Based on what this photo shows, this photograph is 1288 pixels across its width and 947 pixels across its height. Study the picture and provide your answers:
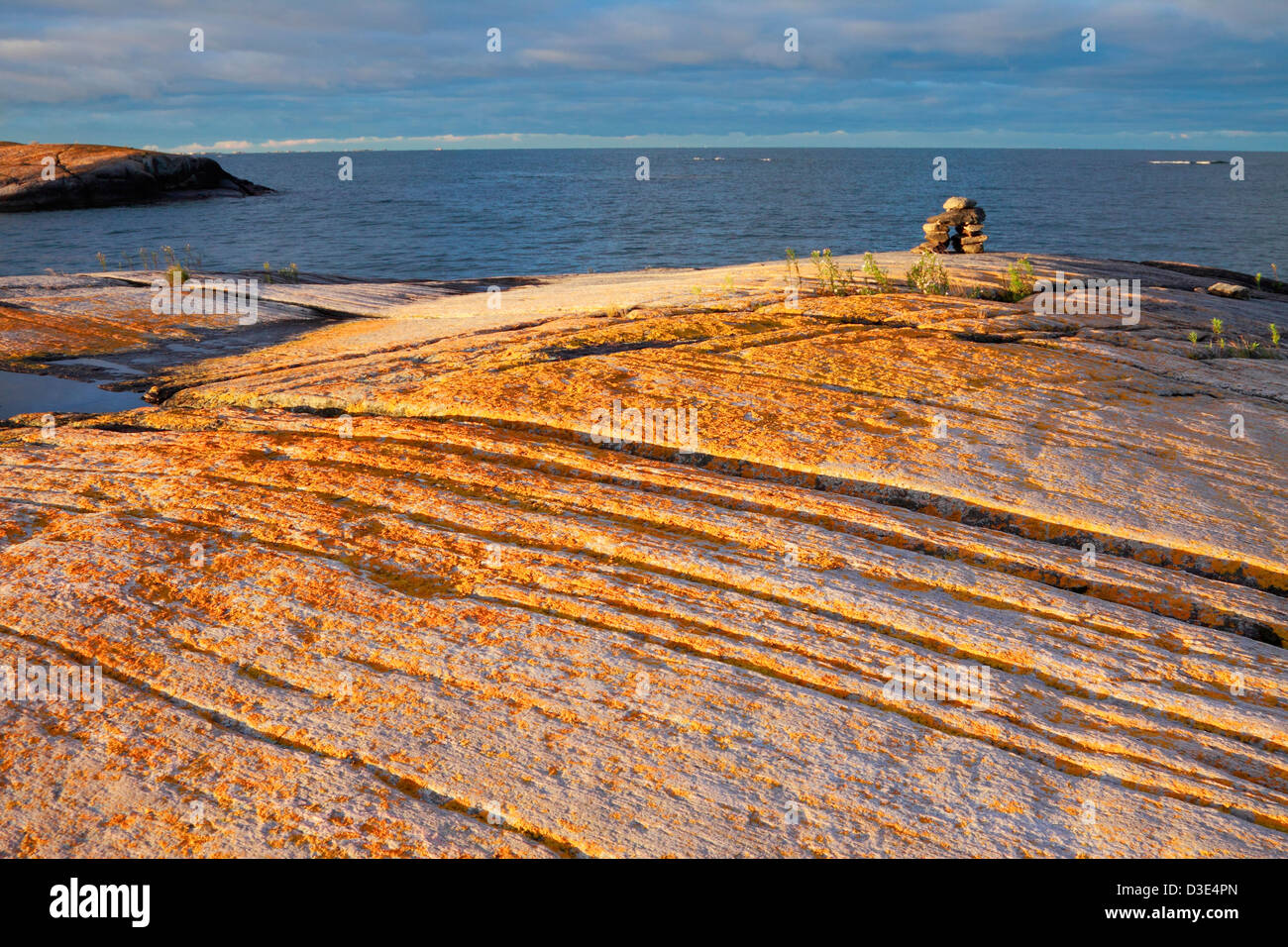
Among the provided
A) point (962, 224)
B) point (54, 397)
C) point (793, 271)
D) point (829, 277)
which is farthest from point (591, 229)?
point (54, 397)

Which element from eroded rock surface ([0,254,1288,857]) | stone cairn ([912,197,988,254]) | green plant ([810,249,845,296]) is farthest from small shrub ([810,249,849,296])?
stone cairn ([912,197,988,254])

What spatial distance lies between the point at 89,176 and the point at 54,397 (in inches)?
3705

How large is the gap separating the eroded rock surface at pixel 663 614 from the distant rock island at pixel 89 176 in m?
94.5

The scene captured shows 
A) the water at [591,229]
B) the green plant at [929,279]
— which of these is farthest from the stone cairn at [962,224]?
the green plant at [929,279]

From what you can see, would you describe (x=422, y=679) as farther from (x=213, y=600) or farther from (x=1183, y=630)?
(x=1183, y=630)

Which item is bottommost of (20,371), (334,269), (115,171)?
(20,371)

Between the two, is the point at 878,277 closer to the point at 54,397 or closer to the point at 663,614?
the point at 663,614

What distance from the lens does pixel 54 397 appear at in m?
9.43

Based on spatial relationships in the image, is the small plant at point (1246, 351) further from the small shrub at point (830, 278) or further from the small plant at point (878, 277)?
the small shrub at point (830, 278)

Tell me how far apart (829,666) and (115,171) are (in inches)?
4118

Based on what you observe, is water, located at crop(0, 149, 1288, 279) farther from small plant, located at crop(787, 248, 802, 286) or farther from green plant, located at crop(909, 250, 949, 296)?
green plant, located at crop(909, 250, 949, 296)

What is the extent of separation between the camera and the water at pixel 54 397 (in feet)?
29.3
